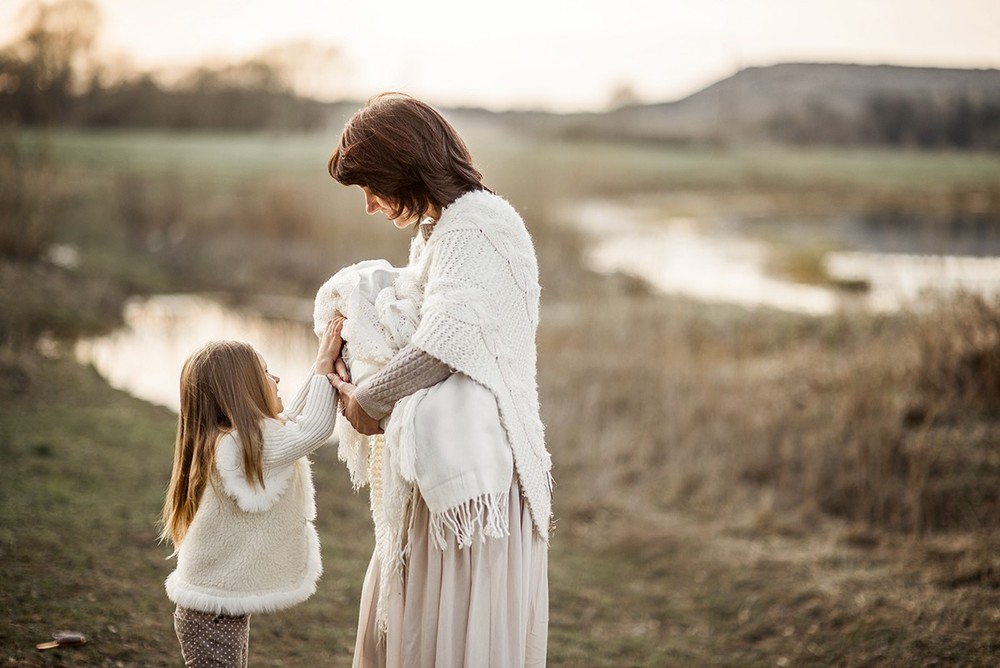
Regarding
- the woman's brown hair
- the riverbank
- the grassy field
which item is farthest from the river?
the woman's brown hair

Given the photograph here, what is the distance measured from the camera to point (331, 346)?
2.65m

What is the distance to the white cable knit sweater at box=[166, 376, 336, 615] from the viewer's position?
2504mm

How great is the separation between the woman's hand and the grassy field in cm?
158

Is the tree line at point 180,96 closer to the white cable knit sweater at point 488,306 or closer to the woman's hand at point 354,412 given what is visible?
the woman's hand at point 354,412

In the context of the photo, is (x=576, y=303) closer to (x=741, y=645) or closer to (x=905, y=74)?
(x=905, y=74)

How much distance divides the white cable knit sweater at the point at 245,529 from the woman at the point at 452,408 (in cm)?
13

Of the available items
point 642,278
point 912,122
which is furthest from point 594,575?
point 642,278

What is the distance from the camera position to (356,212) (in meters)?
13.9

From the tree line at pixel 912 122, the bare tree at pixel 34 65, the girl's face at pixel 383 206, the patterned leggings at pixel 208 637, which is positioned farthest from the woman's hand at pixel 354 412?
the bare tree at pixel 34 65

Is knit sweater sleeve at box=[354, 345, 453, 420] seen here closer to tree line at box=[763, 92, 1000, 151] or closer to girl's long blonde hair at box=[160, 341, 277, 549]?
girl's long blonde hair at box=[160, 341, 277, 549]

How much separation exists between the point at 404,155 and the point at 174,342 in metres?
8.08

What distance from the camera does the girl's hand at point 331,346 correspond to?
2631 mm

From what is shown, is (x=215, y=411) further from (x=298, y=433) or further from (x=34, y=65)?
(x=34, y=65)

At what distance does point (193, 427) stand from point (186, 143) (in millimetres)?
28945
